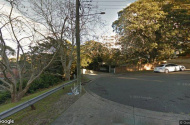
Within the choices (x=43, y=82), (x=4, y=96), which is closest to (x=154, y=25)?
(x=43, y=82)

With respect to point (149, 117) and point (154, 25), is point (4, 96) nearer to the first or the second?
point (149, 117)

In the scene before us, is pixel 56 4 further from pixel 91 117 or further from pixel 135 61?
pixel 135 61

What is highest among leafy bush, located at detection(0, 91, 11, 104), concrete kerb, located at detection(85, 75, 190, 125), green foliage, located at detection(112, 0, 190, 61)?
green foliage, located at detection(112, 0, 190, 61)

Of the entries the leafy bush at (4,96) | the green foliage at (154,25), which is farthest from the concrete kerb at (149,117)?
the green foliage at (154,25)

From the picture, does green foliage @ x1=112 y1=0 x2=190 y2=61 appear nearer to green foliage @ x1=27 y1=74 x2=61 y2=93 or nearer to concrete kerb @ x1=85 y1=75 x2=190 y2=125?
green foliage @ x1=27 y1=74 x2=61 y2=93

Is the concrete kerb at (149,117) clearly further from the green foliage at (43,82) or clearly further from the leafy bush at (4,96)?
the green foliage at (43,82)

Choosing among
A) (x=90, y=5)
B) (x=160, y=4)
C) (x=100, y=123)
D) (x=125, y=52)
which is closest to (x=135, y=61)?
(x=125, y=52)

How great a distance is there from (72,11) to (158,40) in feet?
56.9

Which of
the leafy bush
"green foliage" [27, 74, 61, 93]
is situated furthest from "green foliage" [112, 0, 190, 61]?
the leafy bush

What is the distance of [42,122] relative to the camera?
10.0 feet

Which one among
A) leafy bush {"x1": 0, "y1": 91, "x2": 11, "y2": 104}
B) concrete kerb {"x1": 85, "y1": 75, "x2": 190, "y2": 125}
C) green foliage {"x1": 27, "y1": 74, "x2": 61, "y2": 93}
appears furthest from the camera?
green foliage {"x1": 27, "y1": 74, "x2": 61, "y2": 93}

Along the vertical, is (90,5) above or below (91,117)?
above

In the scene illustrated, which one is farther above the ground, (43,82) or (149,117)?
(149,117)

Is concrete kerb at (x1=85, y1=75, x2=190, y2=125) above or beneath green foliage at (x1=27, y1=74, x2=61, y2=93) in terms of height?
above
